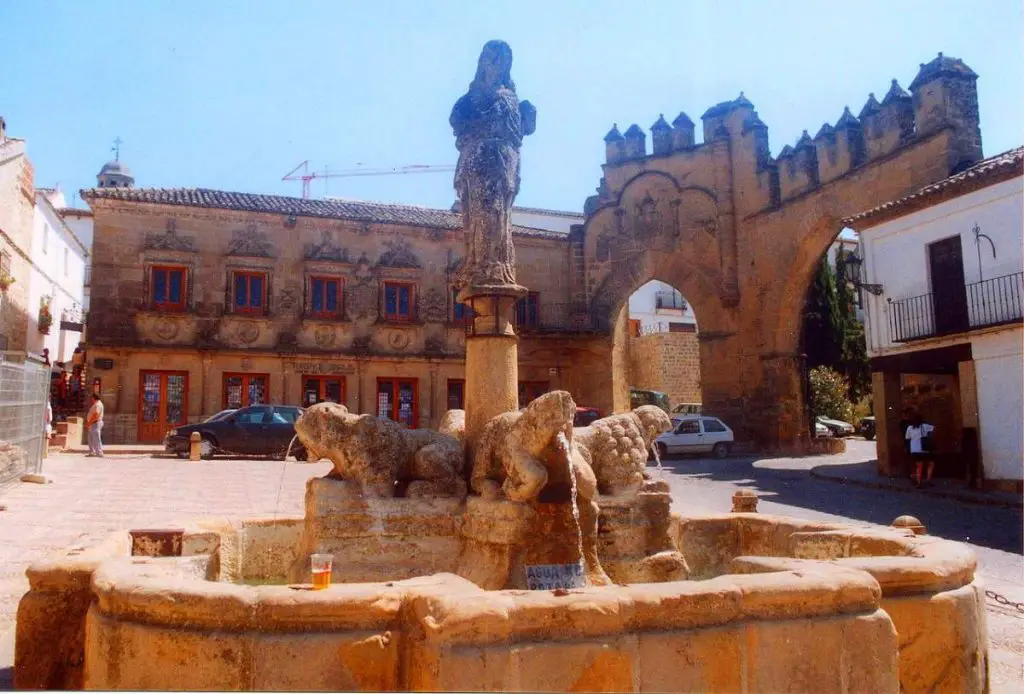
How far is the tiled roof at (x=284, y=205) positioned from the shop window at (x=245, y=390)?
16.6ft

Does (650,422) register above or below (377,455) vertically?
above

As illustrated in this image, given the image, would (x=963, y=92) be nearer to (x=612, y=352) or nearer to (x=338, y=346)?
(x=612, y=352)

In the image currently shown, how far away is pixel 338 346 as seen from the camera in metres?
24.1

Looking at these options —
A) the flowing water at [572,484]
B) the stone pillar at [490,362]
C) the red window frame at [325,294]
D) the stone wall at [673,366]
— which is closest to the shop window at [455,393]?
the red window frame at [325,294]

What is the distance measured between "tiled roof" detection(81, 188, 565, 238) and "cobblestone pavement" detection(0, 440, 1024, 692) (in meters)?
8.35

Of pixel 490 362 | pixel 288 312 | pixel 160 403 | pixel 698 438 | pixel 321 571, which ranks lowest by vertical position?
pixel 321 571

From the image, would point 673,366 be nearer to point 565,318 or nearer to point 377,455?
point 565,318

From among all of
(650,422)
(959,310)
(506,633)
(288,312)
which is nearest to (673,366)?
(288,312)

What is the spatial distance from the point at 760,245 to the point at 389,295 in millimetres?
11728

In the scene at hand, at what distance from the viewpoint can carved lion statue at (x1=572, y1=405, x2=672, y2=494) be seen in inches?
217

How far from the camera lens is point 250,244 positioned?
23578mm

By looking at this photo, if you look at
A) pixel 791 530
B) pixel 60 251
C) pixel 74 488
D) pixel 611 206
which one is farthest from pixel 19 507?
pixel 611 206

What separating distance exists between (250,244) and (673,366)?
19953 mm

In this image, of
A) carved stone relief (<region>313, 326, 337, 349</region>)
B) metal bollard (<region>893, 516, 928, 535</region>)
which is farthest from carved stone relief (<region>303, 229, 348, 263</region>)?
metal bollard (<region>893, 516, 928, 535</region>)
